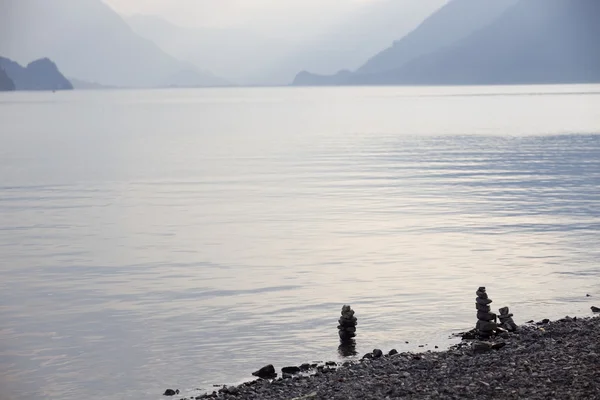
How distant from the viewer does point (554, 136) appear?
112 metres

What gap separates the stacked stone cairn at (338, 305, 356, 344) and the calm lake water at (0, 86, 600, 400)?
10.5 inches

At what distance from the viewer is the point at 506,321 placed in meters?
22.7

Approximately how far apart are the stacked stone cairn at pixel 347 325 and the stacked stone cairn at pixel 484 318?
3.01m

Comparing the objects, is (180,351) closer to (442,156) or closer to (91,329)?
(91,329)

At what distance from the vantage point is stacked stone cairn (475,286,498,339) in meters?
22.1

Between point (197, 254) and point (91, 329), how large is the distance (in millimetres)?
10715

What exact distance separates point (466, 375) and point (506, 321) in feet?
17.3

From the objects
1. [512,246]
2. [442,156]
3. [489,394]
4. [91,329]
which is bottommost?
[489,394]

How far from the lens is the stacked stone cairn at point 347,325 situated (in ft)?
74.9

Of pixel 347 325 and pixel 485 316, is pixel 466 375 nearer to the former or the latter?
pixel 485 316

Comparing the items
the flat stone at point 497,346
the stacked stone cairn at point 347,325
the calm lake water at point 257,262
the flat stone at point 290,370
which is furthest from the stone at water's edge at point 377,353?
the flat stone at point 497,346

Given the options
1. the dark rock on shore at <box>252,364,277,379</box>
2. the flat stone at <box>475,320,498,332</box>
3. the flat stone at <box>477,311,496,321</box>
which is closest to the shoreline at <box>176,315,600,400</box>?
the dark rock on shore at <box>252,364,277,379</box>

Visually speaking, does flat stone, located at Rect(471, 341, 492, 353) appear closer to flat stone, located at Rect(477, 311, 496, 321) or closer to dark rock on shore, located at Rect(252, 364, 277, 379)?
flat stone, located at Rect(477, 311, 496, 321)

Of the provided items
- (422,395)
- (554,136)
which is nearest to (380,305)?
(422,395)
